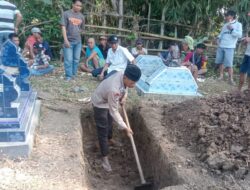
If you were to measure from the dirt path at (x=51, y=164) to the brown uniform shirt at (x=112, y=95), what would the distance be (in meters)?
0.60

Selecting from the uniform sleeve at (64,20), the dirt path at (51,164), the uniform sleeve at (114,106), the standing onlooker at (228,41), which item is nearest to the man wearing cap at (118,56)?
the uniform sleeve at (64,20)

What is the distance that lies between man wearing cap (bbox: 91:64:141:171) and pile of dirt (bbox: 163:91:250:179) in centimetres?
91

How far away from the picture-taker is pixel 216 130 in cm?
505

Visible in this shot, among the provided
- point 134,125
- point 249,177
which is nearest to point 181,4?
point 134,125

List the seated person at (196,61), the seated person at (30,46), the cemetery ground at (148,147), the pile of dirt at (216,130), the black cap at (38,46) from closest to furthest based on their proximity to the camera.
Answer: the cemetery ground at (148,147)
the pile of dirt at (216,130)
the seated person at (196,61)
the seated person at (30,46)
the black cap at (38,46)

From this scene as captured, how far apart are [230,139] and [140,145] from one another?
1.81 meters

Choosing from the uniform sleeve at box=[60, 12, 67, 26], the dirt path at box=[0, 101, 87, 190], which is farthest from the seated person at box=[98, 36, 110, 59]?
the dirt path at box=[0, 101, 87, 190]

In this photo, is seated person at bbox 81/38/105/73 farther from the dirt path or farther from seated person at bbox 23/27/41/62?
the dirt path

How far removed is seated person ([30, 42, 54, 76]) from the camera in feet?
29.1

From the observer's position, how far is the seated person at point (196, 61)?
28.8 ft

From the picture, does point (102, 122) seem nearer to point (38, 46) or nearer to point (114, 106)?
point (114, 106)

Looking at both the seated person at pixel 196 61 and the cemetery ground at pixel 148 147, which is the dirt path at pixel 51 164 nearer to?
the cemetery ground at pixel 148 147

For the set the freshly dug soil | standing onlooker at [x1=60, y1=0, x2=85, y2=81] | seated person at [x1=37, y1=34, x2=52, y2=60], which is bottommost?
the freshly dug soil

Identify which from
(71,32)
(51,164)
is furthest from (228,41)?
(51,164)
